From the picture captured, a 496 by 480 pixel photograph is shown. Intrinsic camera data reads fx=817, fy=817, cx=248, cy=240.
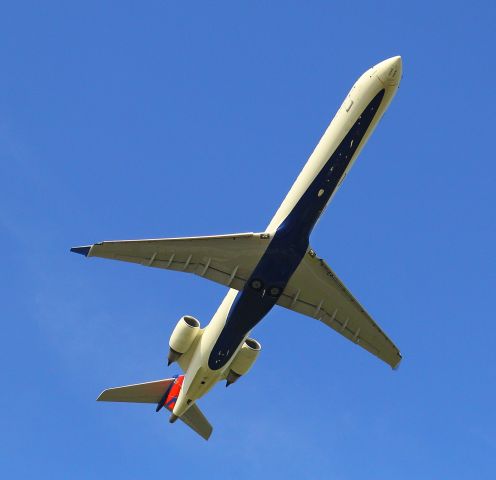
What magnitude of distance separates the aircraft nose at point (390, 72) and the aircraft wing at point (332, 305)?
7792mm

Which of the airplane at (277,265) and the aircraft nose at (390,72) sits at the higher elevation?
the aircraft nose at (390,72)

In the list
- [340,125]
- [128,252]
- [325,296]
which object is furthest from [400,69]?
[128,252]

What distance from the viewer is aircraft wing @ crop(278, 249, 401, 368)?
1426 inches

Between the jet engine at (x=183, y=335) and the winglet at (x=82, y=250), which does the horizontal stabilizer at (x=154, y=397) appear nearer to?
the jet engine at (x=183, y=335)

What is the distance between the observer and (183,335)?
1516 inches

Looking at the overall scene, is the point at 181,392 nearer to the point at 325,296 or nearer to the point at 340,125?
the point at 325,296

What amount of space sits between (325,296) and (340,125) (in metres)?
8.19

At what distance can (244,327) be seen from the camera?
118 feet

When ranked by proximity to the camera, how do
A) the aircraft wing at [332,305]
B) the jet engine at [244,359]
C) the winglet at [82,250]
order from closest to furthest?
the winglet at [82,250] < the aircraft wing at [332,305] < the jet engine at [244,359]

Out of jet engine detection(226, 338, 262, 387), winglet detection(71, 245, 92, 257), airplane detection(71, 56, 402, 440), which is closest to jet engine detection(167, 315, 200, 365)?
airplane detection(71, 56, 402, 440)

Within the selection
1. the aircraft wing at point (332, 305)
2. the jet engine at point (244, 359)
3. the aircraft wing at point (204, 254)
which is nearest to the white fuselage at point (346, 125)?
the aircraft wing at point (204, 254)

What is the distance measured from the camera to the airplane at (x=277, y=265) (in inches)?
1328

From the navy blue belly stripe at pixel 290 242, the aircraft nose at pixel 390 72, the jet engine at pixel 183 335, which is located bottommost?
the jet engine at pixel 183 335

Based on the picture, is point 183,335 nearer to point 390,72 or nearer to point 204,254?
point 204,254
